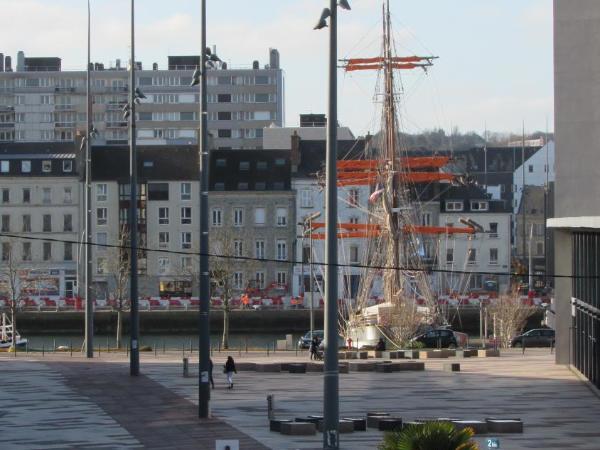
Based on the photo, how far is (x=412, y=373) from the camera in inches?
2095

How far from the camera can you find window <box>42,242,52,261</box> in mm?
107375

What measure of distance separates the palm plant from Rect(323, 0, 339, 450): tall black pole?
223cm

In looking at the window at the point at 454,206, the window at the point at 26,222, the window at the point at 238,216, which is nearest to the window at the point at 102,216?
the window at the point at 26,222

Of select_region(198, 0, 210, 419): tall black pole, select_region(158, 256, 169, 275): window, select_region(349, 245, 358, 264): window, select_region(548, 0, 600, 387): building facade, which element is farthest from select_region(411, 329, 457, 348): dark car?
select_region(198, 0, 210, 419): tall black pole

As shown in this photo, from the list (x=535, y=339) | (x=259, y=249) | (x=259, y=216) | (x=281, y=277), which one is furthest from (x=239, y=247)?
(x=535, y=339)

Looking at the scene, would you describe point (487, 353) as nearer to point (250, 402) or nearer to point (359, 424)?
point (250, 402)

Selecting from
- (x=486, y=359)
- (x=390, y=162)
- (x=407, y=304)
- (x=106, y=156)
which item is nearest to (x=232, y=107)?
(x=106, y=156)

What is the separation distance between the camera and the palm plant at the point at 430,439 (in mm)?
19719

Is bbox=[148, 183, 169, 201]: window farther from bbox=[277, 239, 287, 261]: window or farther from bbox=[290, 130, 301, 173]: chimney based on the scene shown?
bbox=[290, 130, 301, 173]: chimney

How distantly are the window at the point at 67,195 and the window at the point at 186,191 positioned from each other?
26.3 ft

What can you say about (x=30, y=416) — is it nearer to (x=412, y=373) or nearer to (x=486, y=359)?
(x=412, y=373)

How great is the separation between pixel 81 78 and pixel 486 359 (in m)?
123

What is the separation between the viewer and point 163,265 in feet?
354

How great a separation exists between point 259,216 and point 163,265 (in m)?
7.95
